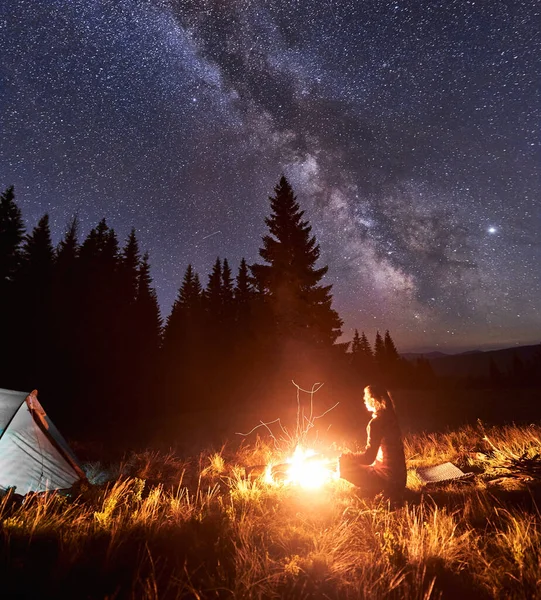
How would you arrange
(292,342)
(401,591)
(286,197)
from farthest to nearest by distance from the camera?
1. (286,197)
2. (292,342)
3. (401,591)

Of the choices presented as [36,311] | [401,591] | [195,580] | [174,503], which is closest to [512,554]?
[401,591]

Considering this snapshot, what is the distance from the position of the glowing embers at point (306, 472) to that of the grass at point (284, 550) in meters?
1.08

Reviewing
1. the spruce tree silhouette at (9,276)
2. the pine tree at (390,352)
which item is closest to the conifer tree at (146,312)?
the spruce tree silhouette at (9,276)

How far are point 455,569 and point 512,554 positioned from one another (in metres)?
0.58

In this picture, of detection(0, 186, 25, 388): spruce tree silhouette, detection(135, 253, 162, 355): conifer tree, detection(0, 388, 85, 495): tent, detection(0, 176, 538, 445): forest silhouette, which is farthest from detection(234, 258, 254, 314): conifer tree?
detection(0, 388, 85, 495): tent

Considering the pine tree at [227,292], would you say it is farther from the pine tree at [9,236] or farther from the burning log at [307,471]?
the burning log at [307,471]

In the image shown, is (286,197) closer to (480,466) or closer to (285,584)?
(480,466)

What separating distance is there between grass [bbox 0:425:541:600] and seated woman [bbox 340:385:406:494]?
28 cm

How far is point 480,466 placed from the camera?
7.04 m

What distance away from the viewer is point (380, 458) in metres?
5.66

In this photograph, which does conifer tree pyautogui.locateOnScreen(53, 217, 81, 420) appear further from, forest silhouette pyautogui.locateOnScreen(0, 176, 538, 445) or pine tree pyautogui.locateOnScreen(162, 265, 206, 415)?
pine tree pyautogui.locateOnScreen(162, 265, 206, 415)

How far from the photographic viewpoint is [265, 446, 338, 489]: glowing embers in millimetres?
6609

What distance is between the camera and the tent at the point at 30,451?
6219 mm

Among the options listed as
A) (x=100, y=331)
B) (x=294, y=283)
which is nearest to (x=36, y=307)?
(x=100, y=331)
